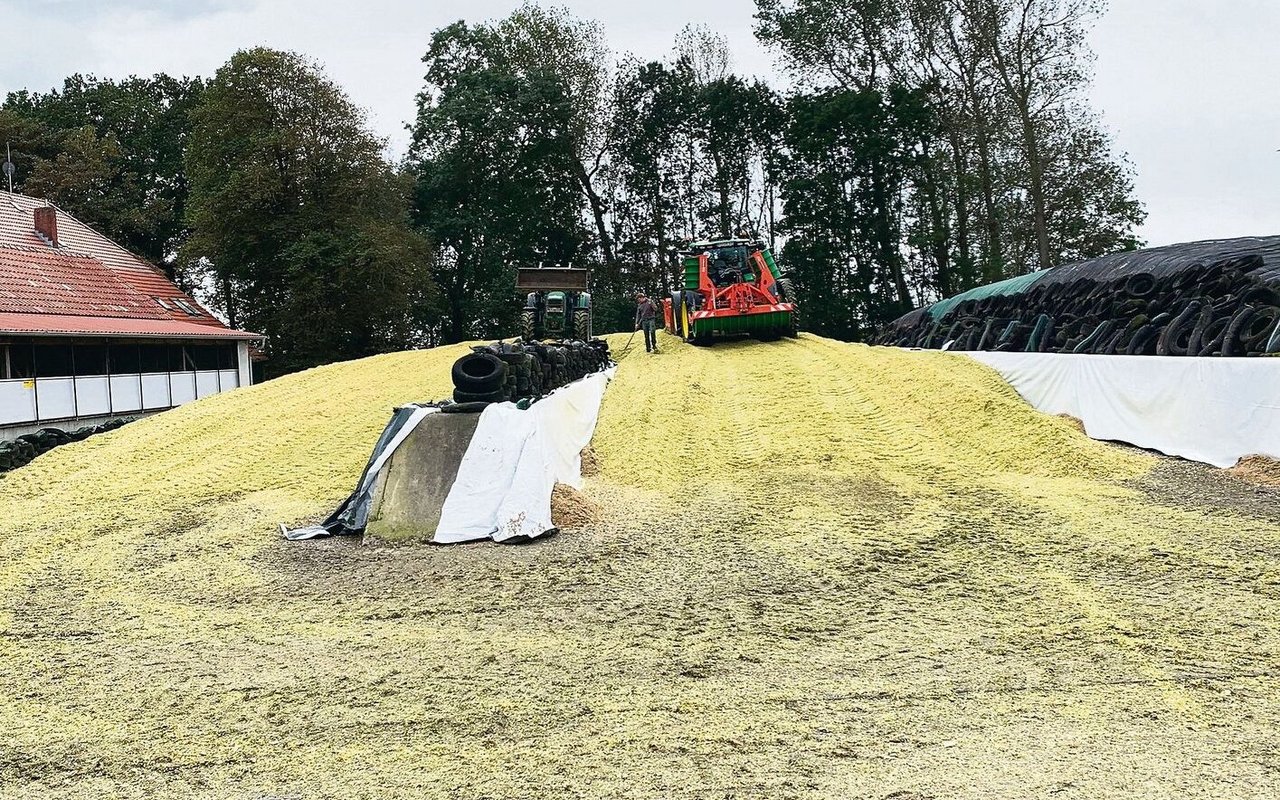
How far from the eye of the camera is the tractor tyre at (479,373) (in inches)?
347

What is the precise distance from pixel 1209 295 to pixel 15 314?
23053mm

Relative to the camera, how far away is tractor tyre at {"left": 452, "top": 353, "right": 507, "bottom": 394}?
8820 mm

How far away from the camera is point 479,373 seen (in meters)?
9.12

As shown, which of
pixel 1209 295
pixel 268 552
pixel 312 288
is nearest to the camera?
pixel 268 552

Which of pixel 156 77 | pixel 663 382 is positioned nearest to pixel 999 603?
pixel 663 382

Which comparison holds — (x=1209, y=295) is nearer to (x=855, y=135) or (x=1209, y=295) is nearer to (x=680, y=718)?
(x=680, y=718)

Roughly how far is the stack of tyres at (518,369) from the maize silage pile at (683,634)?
1.24 m

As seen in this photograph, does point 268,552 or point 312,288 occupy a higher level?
point 312,288

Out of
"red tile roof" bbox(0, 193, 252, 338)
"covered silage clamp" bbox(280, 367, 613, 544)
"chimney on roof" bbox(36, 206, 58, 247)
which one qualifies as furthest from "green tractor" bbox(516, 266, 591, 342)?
"chimney on roof" bbox(36, 206, 58, 247)

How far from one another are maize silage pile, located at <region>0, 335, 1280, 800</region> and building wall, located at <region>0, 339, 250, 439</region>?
447 inches

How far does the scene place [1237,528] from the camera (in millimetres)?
7414

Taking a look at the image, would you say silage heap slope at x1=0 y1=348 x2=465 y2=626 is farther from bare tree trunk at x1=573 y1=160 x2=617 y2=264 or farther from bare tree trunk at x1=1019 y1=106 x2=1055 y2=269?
bare tree trunk at x1=573 y1=160 x2=617 y2=264

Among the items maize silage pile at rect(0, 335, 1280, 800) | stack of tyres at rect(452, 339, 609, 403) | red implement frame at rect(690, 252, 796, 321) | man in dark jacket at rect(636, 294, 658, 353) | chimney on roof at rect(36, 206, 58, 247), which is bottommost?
maize silage pile at rect(0, 335, 1280, 800)

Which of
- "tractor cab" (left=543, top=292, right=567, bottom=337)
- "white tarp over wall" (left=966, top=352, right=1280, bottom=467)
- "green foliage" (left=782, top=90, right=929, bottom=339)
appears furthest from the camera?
"green foliage" (left=782, top=90, right=929, bottom=339)
